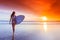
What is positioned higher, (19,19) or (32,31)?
(19,19)

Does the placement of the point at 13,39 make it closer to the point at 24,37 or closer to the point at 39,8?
the point at 24,37

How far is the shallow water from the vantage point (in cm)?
159

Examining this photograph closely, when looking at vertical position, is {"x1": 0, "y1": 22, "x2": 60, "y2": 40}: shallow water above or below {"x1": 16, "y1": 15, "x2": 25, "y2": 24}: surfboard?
below

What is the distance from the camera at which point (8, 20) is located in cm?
159

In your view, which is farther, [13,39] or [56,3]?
[56,3]

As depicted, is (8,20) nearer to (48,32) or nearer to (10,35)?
(10,35)

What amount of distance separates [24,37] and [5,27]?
0.73 feet

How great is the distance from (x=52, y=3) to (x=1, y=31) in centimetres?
63

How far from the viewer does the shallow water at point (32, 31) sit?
1.59 meters

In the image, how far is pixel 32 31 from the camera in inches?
63.5

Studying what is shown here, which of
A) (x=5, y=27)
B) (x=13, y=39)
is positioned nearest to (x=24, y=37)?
(x=13, y=39)

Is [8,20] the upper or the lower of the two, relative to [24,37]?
upper

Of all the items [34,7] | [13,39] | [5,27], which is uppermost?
[34,7]

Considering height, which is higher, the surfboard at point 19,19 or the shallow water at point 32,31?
the surfboard at point 19,19
